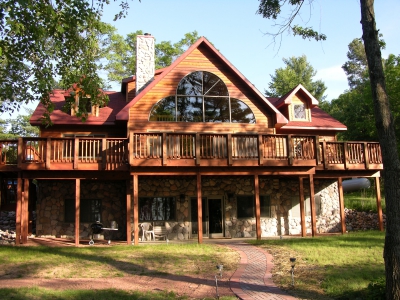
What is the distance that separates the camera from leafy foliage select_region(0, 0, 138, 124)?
35.0 feet

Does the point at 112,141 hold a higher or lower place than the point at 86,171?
higher

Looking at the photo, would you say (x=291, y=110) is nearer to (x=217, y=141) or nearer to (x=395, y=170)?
(x=217, y=141)

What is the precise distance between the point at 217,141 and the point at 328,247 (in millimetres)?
5591

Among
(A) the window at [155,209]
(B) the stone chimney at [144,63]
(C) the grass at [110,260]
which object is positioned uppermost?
(B) the stone chimney at [144,63]

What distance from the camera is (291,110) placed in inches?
786

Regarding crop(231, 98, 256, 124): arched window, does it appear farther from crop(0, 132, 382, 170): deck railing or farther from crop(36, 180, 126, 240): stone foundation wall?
crop(36, 180, 126, 240): stone foundation wall

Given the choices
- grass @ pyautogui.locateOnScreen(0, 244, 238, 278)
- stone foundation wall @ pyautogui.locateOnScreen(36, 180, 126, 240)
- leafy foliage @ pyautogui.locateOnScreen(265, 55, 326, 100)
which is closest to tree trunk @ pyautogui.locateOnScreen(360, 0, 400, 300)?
grass @ pyautogui.locateOnScreen(0, 244, 238, 278)

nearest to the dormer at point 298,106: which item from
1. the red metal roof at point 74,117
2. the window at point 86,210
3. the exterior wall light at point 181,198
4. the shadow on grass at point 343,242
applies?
the exterior wall light at point 181,198

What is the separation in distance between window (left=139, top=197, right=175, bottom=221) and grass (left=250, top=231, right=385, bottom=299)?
4.68m

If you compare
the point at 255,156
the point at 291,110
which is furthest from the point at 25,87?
the point at 291,110

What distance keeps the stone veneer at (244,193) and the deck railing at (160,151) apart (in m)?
2.43

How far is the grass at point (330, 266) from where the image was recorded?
333 inches

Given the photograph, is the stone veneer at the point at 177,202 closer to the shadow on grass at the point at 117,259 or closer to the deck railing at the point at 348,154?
the deck railing at the point at 348,154

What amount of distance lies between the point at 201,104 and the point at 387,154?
10.4 metres
